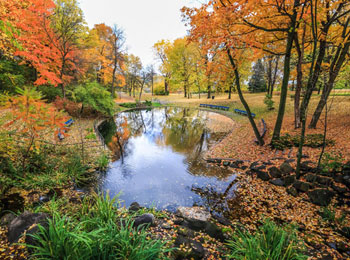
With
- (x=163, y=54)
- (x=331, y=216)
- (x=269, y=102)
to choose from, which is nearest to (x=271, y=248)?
(x=331, y=216)

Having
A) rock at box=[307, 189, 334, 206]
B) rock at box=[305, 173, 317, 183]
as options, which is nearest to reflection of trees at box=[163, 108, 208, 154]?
rock at box=[305, 173, 317, 183]

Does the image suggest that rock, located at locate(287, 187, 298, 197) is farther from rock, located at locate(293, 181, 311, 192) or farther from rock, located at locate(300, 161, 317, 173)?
rock, located at locate(300, 161, 317, 173)

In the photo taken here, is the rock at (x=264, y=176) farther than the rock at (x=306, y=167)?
Yes

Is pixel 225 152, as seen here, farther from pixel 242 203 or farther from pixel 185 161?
pixel 242 203

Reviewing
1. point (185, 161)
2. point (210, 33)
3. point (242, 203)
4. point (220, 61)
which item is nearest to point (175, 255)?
point (242, 203)

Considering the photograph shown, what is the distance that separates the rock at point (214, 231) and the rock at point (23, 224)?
3223 millimetres

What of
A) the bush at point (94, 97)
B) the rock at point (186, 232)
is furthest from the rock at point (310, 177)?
the bush at point (94, 97)

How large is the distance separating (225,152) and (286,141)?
3084 millimetres

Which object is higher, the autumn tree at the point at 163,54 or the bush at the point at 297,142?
the autumn tree at the point at 163,54

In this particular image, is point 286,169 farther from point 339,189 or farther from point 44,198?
point 44,198

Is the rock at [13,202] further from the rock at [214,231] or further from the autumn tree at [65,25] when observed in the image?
the autumn tree at [65,25]

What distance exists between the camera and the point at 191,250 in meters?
3.29

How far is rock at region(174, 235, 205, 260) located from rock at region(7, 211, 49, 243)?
2.38m

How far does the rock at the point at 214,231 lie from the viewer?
3.88 m
